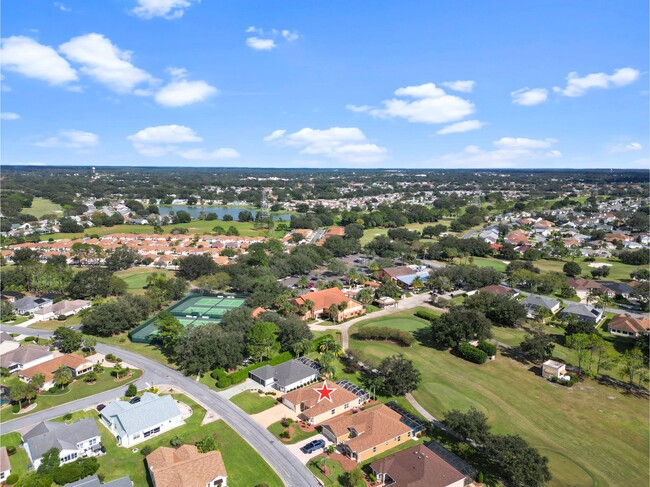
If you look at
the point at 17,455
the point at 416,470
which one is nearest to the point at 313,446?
the point at 416,470

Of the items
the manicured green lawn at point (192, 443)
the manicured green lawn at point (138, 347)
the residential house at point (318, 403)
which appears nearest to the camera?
the manicured green lawn at point (192, 443)

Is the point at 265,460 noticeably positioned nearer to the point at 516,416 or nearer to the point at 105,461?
the point at 105,461

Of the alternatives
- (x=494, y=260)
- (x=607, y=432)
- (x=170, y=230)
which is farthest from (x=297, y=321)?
(x=170, y=230)

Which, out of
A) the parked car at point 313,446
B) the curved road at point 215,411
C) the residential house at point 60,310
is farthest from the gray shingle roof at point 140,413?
the residential house at point 60,310

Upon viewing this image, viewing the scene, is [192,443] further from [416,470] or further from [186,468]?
[416,470]

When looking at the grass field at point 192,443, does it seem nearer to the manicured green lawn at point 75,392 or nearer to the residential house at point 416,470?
the manicured green lawn at point 75,392

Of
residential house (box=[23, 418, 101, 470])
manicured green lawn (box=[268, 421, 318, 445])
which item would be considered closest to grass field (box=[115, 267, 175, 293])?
residential house (box=[23, 418, 101, 470])
